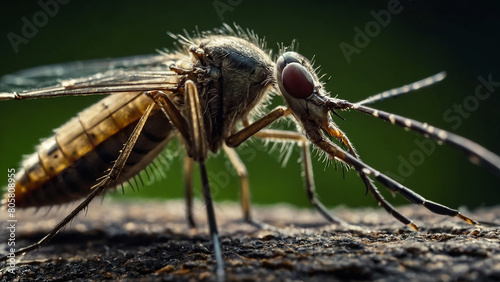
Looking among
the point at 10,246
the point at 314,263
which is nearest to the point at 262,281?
the point at 314,263

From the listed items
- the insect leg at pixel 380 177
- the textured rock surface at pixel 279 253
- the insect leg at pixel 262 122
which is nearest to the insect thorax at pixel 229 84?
the insect leg at pixel 262 122

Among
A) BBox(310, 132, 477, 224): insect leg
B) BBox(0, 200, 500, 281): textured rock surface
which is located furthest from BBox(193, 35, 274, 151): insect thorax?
BBox(0, 200, 500, 281): textured rock surface

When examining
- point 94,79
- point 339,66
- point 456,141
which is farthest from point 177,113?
point 339,66

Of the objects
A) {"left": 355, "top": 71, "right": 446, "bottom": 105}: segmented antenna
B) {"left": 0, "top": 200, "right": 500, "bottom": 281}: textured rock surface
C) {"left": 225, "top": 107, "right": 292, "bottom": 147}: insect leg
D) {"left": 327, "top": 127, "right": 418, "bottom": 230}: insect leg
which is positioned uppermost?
{"left": 355, "top": 71, "right": 446, "bottom": 105}: segmented antenna

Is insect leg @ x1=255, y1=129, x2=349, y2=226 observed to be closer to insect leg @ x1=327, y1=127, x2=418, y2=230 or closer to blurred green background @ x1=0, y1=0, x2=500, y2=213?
insect leg @ x1=327, y1=127, x2=418, y2=230

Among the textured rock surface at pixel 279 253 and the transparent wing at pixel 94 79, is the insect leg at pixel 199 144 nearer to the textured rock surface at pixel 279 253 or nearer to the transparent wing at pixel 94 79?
the textured rock surface at pixel 279 253

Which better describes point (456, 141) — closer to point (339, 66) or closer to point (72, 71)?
point (72, 71)

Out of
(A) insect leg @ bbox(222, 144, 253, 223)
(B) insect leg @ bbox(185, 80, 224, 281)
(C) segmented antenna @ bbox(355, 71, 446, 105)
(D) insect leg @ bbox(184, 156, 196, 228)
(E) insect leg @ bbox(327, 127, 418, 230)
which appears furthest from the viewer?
(D) insect leg @ bbox(184, 156, 196, 228)
